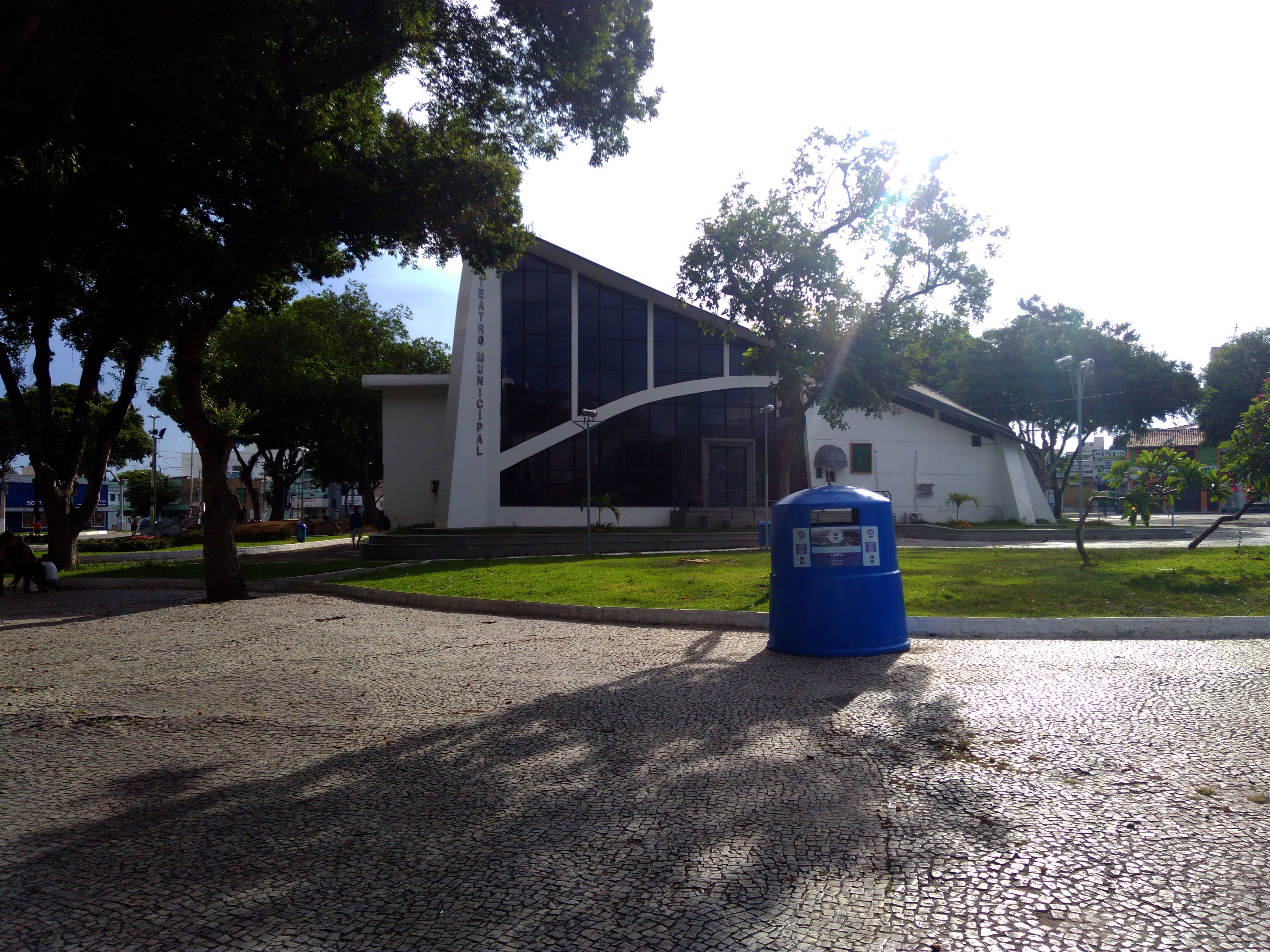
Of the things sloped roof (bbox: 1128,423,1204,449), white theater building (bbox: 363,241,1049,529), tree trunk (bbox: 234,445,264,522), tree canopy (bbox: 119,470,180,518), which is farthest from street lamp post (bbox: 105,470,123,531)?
sloped roof (bbox: 1128,423,1204,449)

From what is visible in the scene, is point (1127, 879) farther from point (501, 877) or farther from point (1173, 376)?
point (1173, 376)

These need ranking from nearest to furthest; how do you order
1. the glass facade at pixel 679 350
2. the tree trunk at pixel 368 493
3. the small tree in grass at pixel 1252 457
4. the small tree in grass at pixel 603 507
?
the small tree in grass at pixel 1252 457, the small tree in grass at pixel 603 507, the glass facade at pixel 679 350, the tree trunk at pixel 368 493

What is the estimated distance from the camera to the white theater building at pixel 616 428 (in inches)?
1249

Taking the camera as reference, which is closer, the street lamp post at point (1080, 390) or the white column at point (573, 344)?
the street lamp post at point (1080, 390)

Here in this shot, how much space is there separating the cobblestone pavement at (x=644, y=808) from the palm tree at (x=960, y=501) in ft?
97.8

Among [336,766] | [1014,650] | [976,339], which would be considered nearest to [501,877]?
[336,766]

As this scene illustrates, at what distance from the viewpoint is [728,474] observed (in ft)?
116

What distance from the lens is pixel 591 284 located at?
110 ft

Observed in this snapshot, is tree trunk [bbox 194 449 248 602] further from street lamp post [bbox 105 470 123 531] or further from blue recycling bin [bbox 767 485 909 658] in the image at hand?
street lamp post [bbox 105 470 123 531]

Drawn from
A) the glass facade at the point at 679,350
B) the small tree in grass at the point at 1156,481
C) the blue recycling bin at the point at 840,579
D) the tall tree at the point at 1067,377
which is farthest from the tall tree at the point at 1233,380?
the blue recycling bin at the point at 840,579

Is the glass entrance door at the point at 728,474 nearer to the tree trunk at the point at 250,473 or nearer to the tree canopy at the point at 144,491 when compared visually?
the tree trunk at the point at 250,473

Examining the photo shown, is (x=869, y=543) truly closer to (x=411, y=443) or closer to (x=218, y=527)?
(x=218, y=527)

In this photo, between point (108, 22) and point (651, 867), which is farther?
point (108, 22)

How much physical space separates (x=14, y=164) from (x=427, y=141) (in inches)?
241
